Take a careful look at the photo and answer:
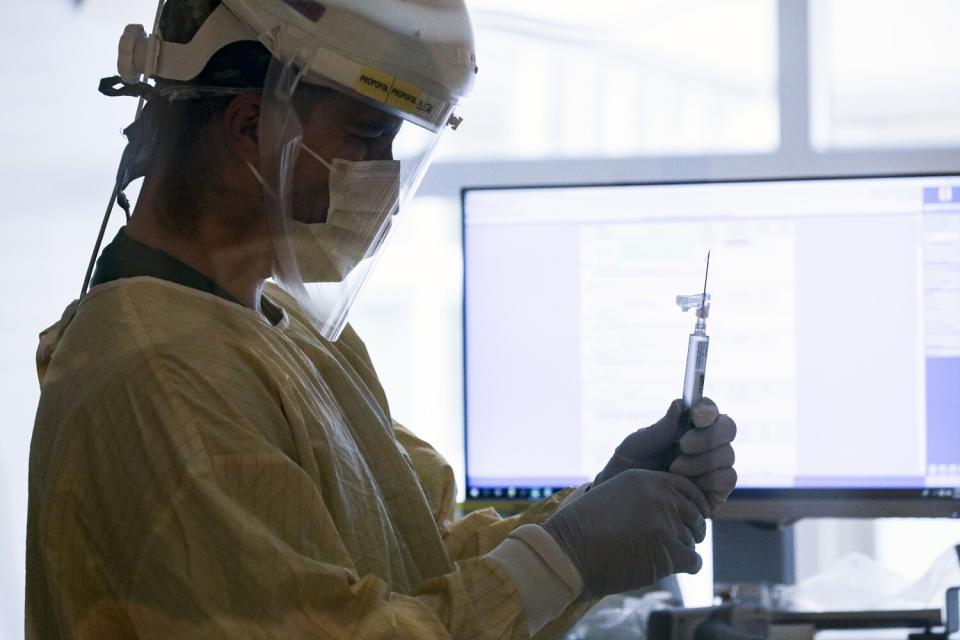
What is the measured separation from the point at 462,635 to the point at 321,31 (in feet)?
1.77

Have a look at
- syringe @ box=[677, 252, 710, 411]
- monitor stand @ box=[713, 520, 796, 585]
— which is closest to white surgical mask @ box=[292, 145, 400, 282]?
syringe @ box=[677, 252, 710, 411]

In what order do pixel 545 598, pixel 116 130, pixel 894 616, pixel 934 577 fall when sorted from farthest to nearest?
pixel 116 130, pixel 934 577, pixel 894 616, pixel 545 598

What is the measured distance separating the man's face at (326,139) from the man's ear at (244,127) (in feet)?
0.14

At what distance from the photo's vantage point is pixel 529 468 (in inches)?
70.7

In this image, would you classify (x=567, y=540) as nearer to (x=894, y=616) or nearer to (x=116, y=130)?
(x=894, y=616)

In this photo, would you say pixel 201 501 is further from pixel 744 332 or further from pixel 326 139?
pixel 744 332

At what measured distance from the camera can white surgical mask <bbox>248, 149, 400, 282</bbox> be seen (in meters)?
1.00

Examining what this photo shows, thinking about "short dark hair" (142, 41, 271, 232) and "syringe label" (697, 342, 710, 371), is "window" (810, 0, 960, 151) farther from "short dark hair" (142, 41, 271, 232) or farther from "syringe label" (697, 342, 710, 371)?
"short dark hair" (142, 41, 271, 232)

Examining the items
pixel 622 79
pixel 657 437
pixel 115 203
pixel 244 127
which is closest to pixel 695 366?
pixel 657 437

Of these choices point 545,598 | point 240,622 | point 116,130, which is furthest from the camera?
point 116,130

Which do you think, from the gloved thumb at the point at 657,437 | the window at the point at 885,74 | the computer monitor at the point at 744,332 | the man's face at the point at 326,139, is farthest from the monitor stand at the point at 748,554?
the man's face at the point at 326,139

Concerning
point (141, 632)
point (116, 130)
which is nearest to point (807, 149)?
point (116, 130)

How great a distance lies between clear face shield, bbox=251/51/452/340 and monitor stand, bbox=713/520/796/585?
3.20ft

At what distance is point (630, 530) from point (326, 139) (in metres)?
0.46
